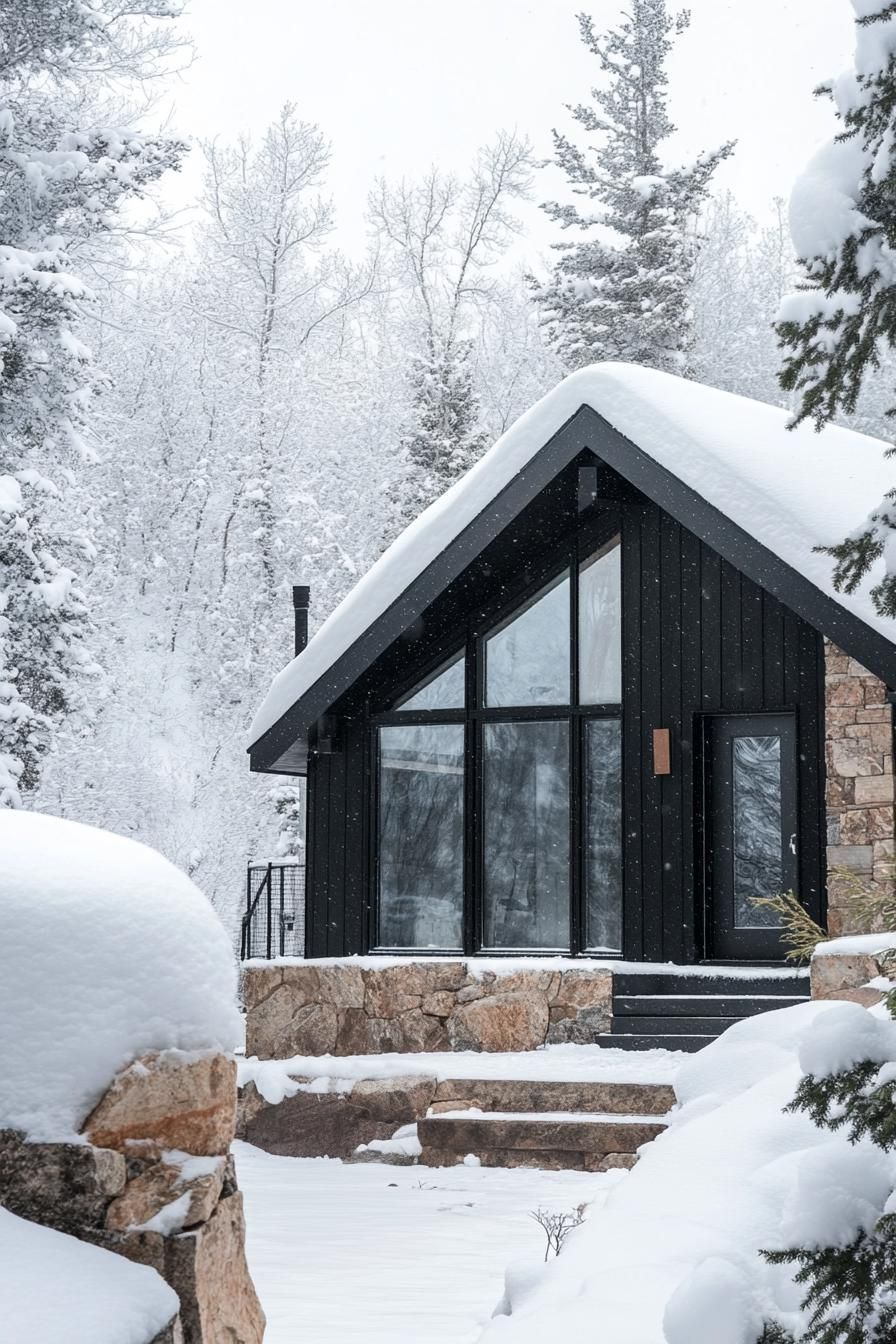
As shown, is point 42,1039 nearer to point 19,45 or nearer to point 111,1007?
point 111,1007

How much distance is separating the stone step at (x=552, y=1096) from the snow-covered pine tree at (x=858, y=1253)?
651 centimetres

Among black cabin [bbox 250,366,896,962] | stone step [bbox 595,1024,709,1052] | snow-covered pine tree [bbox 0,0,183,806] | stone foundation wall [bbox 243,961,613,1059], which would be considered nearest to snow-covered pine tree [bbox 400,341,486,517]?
snow-covered pine tree [bbox 0,0,183,806]

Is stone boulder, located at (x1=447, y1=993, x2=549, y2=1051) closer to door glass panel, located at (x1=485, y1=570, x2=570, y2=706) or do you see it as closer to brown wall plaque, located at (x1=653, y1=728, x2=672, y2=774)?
brown wall plaque, located at (x1=653, y1=728, x2=672, y2=774)

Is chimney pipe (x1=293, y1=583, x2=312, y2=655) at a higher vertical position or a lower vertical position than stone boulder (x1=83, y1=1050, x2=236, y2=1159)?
higher

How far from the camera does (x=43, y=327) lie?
16.7 m

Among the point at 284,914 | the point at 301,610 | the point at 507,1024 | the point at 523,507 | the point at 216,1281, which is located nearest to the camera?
the point at 216,1281

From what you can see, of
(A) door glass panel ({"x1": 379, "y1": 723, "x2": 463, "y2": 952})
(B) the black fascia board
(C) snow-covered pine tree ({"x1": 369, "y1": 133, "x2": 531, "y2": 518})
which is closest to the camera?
(B) the black fascia board

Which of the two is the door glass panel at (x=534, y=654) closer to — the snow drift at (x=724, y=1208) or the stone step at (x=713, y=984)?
the stone step at (x=713, y=984)

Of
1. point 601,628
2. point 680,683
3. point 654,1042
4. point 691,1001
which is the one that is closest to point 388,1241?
point 654,1042

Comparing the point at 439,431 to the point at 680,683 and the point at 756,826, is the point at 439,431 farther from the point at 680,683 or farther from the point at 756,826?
the point at 756,826

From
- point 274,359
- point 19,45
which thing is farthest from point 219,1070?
point 274,359

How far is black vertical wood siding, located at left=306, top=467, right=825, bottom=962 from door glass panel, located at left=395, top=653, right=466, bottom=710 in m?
0.63

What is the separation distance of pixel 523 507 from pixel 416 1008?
11.7 ft

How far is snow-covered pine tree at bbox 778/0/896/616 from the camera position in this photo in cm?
299
